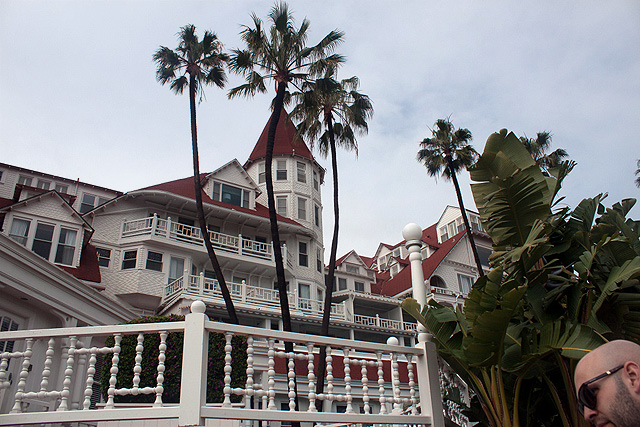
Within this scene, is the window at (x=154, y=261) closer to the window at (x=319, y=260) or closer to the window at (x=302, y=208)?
the window at (x=302, y=208)

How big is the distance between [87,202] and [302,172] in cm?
1447

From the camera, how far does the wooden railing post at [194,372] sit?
480 centimetres

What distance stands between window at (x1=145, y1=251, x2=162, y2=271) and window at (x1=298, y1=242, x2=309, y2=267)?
30.6ft

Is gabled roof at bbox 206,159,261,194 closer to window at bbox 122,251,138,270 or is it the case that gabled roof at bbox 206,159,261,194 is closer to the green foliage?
window at bbox 122,251,138,270

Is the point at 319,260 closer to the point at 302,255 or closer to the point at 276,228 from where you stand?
the point at 302,255

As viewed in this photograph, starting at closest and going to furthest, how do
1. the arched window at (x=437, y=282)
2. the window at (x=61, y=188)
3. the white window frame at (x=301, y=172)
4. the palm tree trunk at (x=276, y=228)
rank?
the palm tree trunk at (x=276, y=228) → the window at (x=61, y=188) → the white window frame at (x=301, y=172) → the arched window at (x=437, y=282)

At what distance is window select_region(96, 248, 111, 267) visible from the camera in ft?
Result: 86.6

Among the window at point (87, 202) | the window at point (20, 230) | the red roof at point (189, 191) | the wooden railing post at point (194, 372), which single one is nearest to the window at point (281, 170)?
the red roof at point (189, 191)

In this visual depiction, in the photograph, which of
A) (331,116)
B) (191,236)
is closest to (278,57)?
(331,116)

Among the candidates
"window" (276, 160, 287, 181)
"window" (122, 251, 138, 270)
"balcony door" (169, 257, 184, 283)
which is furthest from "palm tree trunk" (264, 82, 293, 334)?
"window" (276, 160, 287, 181)

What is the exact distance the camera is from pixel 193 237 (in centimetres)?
2803

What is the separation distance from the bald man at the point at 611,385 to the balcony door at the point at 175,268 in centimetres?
2650

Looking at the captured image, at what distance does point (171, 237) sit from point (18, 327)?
16.0m

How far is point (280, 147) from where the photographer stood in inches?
1419
